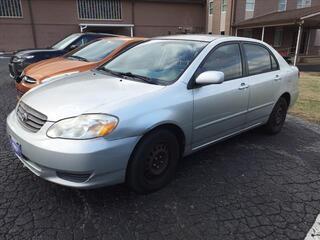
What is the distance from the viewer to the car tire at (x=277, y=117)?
4.63m

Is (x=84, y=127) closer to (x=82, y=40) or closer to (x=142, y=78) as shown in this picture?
(x=142, y=78)

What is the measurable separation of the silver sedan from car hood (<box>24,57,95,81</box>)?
5.99 feet

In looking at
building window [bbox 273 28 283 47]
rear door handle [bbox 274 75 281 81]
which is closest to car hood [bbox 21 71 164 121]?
rear door handle [bbox 274 75 281 81]

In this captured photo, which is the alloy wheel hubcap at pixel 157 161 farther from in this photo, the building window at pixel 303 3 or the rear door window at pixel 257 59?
the building window at pixel 303 3

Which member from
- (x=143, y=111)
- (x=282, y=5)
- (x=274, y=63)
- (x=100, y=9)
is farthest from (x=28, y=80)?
(x=282, y=5)

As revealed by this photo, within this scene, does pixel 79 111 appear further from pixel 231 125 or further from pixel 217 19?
pixel 217 19

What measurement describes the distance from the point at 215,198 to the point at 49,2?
26.6 metres

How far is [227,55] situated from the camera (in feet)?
12.2

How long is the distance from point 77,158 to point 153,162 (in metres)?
0.85

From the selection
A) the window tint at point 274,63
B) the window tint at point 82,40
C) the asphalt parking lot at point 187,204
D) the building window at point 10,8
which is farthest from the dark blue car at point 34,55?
the building window at point 10,8

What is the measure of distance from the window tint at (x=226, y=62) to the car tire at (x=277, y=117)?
1.23m

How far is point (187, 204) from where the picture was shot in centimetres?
282

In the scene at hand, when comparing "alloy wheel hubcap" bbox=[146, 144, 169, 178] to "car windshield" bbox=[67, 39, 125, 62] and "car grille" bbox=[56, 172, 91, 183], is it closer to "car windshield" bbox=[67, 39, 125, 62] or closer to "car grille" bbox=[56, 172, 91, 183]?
"car grille" bbox=[56, 172, 91, 183]

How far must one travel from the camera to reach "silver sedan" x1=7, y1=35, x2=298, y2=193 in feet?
8.05
